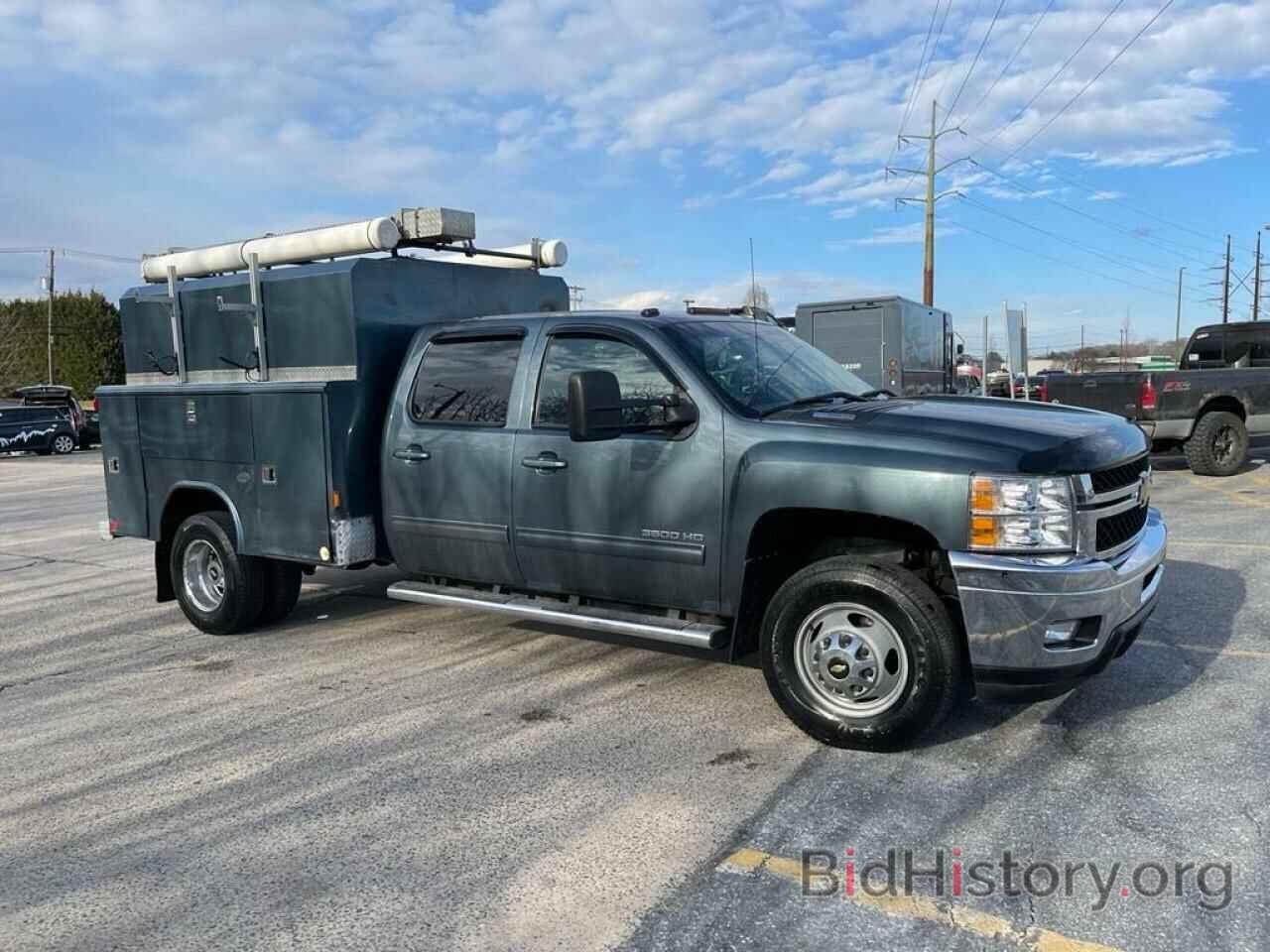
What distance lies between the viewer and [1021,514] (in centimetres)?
379

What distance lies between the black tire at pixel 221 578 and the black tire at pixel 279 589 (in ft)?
0.17

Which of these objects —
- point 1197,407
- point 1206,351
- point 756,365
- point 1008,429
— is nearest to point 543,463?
point 756,365

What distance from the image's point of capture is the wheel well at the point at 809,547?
13.9ft

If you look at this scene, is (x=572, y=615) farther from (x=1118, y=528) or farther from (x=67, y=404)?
(x=67, y=404)

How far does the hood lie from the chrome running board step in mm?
1096

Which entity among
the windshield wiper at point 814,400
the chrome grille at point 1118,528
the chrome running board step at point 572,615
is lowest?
the chrome running board step at point 572,615

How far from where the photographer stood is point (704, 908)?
3061mm

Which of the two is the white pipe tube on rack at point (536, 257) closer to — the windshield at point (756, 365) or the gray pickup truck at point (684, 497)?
the gray pickup truck at point (684, 497)

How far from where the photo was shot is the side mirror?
14.2 ft

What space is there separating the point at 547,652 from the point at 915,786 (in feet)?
8.36

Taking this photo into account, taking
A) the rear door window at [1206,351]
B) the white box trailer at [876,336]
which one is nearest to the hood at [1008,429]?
the rear door window at [1206,351]

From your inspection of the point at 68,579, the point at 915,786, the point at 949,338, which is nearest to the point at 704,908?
the point at 915,786

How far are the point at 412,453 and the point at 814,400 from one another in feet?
Answer: 7.26

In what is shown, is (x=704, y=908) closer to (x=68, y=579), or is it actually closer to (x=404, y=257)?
(x=404, y=257)
